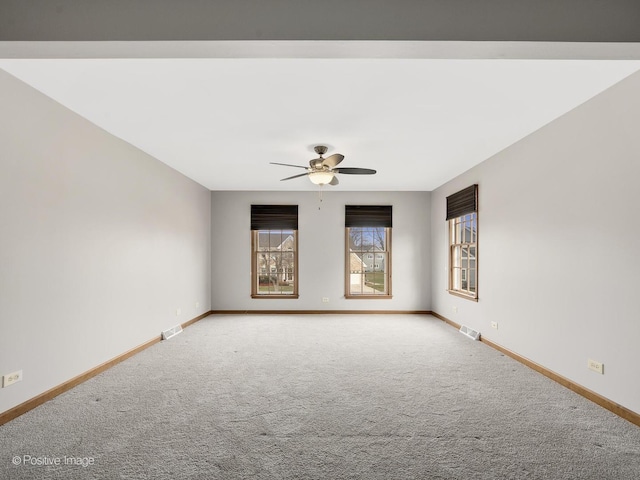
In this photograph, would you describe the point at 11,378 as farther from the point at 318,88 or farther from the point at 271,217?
the point at 271,217

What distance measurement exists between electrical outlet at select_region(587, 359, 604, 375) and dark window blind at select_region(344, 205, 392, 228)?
4.18 meters

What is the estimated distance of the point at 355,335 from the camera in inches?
192

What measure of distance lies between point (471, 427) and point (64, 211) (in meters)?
3.91

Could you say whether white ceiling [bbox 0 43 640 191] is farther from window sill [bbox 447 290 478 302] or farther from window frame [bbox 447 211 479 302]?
window sill [bbox 447 290 478 302]

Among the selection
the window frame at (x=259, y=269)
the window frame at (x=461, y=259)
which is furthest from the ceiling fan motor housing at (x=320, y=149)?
the window frame at (x=259, y=269)

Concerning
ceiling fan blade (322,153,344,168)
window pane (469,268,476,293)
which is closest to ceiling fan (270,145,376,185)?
ceiling fan blade (322,153,344,168)

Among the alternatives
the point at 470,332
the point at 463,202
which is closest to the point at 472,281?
the point at 470,332

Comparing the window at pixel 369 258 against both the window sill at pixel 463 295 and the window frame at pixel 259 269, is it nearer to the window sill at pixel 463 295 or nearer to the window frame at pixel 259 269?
the window frame at pixel 259 269

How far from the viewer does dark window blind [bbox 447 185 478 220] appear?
15.5 feet

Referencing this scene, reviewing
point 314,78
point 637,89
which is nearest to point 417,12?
point 314,78

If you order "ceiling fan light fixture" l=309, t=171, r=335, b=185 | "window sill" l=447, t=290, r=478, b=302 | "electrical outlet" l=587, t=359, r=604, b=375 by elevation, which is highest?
"ceiling fan light fixture" l=309, t=171, r=335, b=185

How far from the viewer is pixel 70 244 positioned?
2.94m

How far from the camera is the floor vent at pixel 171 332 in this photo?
4583 mm

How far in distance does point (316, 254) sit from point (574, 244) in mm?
4438
